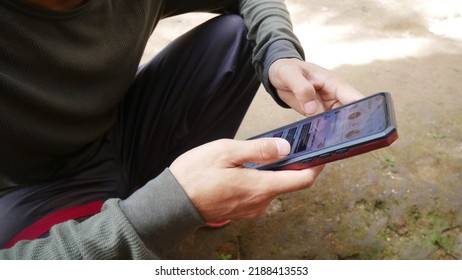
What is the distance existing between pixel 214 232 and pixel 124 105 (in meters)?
0.47

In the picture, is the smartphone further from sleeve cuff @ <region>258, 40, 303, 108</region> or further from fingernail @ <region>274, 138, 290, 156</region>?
sleeve cuff @ <region>258, 40, 303, 108</region>

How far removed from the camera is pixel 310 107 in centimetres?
97

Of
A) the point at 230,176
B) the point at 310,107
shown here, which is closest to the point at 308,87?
the point at 310,107

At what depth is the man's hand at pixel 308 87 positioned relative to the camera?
0.95 meters

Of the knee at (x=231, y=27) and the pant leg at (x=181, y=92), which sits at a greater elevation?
the knee at (x=231, y=27)

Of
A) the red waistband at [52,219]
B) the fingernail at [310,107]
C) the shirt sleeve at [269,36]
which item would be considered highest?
the shirt sleeve at [269,36]

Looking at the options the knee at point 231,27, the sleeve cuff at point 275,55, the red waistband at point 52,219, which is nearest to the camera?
the red waistband at point 52,219

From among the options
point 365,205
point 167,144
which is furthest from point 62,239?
point 365,205

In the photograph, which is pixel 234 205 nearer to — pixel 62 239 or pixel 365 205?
pixel 62 239

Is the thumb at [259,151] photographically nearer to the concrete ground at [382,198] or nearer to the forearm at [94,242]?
the forearm at [94,242]

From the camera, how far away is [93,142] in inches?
41.6

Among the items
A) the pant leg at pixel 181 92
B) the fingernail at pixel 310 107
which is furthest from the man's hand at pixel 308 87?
the pant leg at pixel 181 92

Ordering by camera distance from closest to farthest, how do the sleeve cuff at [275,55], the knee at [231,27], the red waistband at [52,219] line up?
1. the red waistband at [52,219]
2. the sleeve cuff at [275,55]
3. the knee at [231,27]

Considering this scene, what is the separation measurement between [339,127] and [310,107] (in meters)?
0.15
